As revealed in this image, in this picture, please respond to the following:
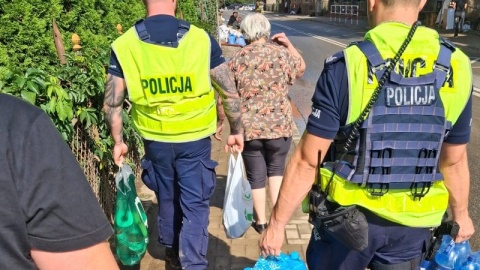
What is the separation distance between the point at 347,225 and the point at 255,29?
7.08 ft

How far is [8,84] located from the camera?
2662 millimetres

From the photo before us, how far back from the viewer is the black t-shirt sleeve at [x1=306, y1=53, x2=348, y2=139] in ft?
5.76

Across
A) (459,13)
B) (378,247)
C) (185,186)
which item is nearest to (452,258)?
(378,247)

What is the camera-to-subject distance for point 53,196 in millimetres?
997

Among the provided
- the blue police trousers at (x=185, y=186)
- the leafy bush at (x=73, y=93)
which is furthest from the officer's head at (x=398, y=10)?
the leafy bush at (x=73, y=93)

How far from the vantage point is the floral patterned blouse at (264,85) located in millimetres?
3523

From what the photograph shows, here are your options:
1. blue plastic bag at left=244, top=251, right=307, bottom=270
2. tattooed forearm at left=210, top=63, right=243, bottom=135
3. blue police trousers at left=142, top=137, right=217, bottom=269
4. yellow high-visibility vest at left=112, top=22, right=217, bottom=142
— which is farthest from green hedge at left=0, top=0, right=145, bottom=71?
blue plastic bag at left=244, top=251, right=307, bottom=270

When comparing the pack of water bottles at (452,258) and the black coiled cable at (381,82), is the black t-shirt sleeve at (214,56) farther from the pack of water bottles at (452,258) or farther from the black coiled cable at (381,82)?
the pack of water bottles at (452,258)

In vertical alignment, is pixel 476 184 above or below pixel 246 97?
below

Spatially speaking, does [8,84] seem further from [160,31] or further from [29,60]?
[29,60]

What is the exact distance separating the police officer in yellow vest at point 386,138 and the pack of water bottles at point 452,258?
0.14 m

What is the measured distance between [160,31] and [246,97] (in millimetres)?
1037

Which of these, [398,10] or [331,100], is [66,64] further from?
[398,10]

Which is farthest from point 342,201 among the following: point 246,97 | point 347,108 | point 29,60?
point 29,60
